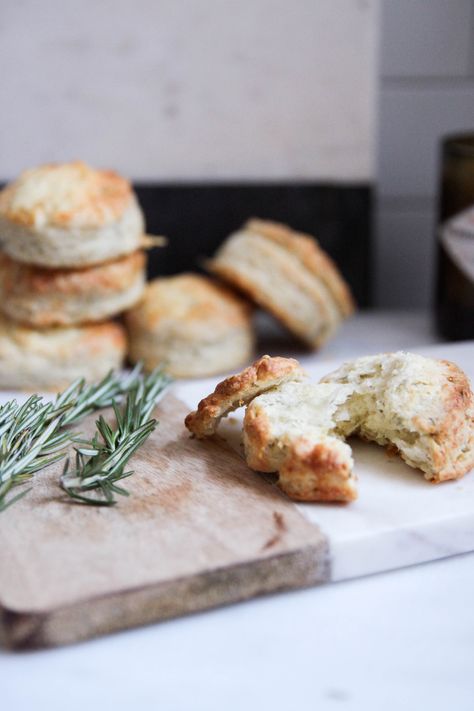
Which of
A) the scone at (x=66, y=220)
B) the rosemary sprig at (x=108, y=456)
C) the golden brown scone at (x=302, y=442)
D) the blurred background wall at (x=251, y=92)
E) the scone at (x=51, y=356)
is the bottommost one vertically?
the scone at (x=51, y=356)

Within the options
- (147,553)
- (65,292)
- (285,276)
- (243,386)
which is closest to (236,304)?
(285,276)

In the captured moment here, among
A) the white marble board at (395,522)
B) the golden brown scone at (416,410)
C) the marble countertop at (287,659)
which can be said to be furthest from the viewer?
the golden brown scone at (416,410)

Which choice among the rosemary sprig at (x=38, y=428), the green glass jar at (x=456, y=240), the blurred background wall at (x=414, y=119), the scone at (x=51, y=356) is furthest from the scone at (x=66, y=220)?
the blurred background wall at (x=414, y=119)

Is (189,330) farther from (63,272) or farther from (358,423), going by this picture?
(358,423)

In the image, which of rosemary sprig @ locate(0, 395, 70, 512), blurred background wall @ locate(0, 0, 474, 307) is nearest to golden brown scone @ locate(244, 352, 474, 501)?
rosemary sprig @ locate(0, 395, 70, 512)

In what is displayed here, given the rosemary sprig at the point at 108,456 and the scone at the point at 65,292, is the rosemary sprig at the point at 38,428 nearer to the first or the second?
the rosemary sprig at the point at 108,456
